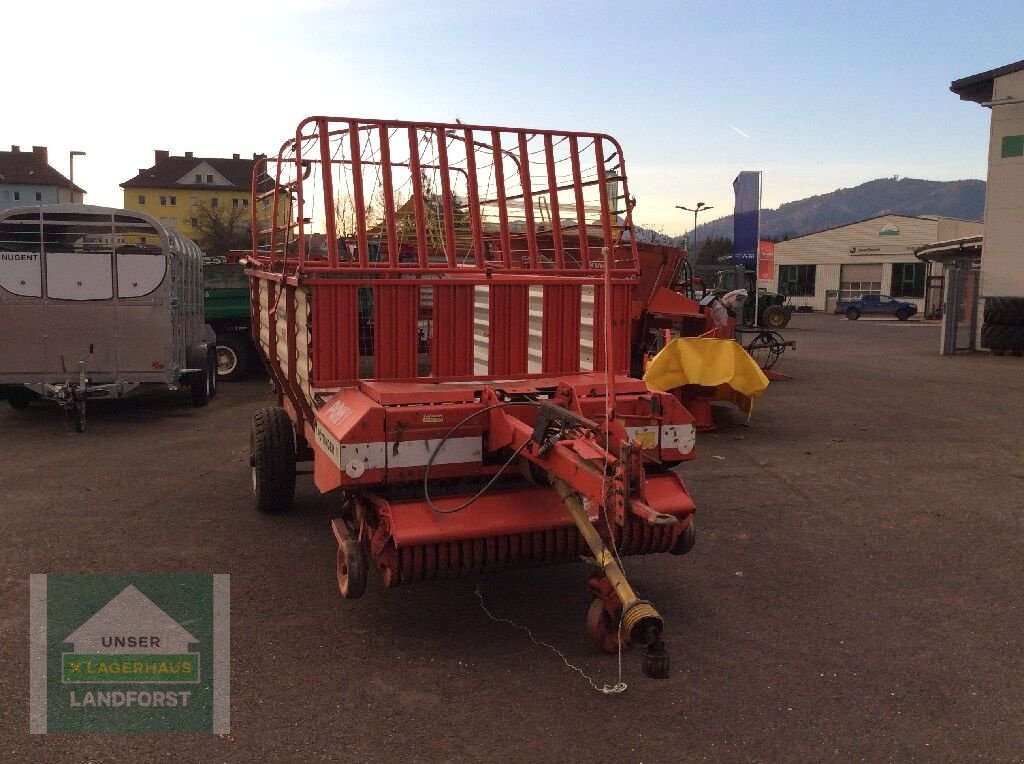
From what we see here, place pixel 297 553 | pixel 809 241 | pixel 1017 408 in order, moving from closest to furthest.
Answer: pixel 297 553, pixel 1017 408, pixel 809 241

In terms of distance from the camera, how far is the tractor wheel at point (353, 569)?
462 cm

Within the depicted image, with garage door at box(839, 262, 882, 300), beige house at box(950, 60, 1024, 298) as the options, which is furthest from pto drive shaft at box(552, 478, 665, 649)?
garage door at box(839, 262, 882, 300)

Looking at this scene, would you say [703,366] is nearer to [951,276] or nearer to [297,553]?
[297,553]

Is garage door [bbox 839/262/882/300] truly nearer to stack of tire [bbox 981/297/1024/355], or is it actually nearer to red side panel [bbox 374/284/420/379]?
stack of tire [bbox 981/297/1024/355]

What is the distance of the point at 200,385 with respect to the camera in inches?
515

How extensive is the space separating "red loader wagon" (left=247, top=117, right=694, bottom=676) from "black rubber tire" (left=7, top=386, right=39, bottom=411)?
643 centimetres

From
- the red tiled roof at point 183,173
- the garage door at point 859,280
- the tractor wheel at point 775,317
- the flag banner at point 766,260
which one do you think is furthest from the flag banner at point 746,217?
the red tiled roof at point 183,173

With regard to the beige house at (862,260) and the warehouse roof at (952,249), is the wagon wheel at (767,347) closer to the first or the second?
the warehouse roof at (952,249)

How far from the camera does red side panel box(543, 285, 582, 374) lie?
5750 millimetres

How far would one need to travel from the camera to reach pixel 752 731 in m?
3.73

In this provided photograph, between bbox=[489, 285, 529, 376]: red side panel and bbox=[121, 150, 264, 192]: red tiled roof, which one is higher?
bbox=[121, 150, 264, 192]: red tiled roof

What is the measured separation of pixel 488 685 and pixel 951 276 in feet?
73.6

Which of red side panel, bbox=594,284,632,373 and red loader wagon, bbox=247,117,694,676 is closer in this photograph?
red loader wagon, bbox=247,117,694,676

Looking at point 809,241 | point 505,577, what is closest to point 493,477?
point 505,577
